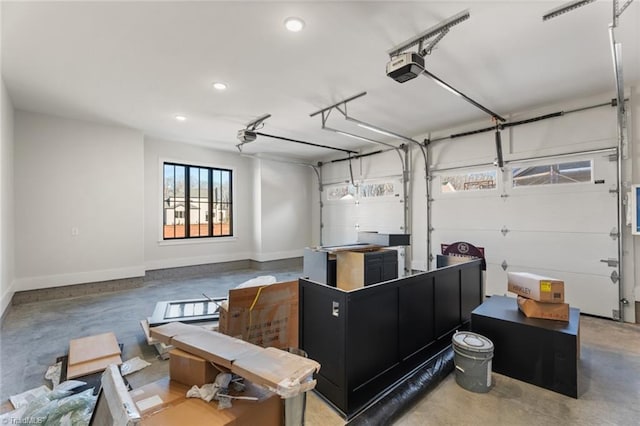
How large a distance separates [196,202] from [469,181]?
6092 mm

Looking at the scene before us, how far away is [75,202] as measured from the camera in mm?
5199


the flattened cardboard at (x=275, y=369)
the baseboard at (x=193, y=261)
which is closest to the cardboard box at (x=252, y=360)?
the flattened cardboard at (x=275, y=369)

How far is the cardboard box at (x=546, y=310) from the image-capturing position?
8.44 ft

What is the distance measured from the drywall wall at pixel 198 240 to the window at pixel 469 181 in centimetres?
489

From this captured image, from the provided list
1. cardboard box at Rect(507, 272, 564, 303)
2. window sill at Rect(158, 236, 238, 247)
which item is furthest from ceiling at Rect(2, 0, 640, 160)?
window sill at Rect(158, 236, 238, 247)

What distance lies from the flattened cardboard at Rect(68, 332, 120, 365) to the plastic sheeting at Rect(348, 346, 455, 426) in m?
2.46

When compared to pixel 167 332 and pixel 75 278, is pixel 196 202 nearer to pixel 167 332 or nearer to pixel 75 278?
pixel 75 278

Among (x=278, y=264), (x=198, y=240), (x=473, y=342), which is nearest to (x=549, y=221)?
(x=473, y=342)

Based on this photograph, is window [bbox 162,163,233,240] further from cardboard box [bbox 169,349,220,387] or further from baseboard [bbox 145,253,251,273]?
cardboard box [bbox 169,349,220,387]

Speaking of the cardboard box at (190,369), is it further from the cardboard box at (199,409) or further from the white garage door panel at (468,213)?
the white garage door panel at (468,213)

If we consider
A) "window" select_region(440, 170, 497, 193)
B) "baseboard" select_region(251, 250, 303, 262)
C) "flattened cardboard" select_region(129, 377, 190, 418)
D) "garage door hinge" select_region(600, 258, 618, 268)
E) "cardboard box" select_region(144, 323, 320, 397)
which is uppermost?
"window" select_region(440, 170, 497, 193)

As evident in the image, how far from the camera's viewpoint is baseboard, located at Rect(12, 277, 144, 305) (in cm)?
474

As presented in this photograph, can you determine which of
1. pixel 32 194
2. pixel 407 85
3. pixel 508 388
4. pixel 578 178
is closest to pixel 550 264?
pixel 578 178

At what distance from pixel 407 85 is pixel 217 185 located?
5347 mm
